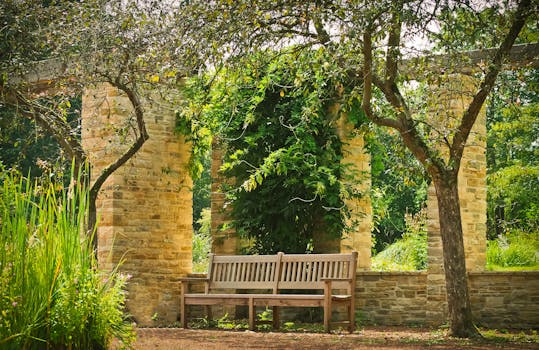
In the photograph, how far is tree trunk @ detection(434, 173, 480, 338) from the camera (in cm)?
863

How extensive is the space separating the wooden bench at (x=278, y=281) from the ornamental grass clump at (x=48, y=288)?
4.07 meters

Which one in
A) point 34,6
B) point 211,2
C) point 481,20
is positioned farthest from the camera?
point 34,6

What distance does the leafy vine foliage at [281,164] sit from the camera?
36.9ft

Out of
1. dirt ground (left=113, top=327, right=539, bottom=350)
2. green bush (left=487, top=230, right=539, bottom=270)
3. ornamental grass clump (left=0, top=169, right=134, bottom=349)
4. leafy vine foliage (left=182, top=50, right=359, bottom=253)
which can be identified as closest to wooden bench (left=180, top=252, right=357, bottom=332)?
dirt ground (left=113, top=327, right=539, bottom=350)

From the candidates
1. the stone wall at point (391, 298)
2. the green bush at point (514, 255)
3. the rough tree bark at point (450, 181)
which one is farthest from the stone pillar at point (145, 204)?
the green bush at point (514, 255)

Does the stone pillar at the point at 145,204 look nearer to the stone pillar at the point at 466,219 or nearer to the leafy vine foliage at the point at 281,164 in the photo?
the leafy vine foliage at the point at 281,164

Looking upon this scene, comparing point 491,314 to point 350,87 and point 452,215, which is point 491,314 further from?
point 350,87

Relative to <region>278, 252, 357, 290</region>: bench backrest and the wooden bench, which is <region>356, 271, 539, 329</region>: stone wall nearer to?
the wooden bench

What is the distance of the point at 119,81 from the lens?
33.3ft

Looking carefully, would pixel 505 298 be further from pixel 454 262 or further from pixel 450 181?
pixel 450 181

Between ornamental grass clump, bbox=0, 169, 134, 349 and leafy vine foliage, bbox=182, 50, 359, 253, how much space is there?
18.1 ft

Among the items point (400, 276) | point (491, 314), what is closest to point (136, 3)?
point (400, 276)

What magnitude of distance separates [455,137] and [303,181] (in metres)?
2.93

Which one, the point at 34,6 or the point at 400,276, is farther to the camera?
the point at 400,276
